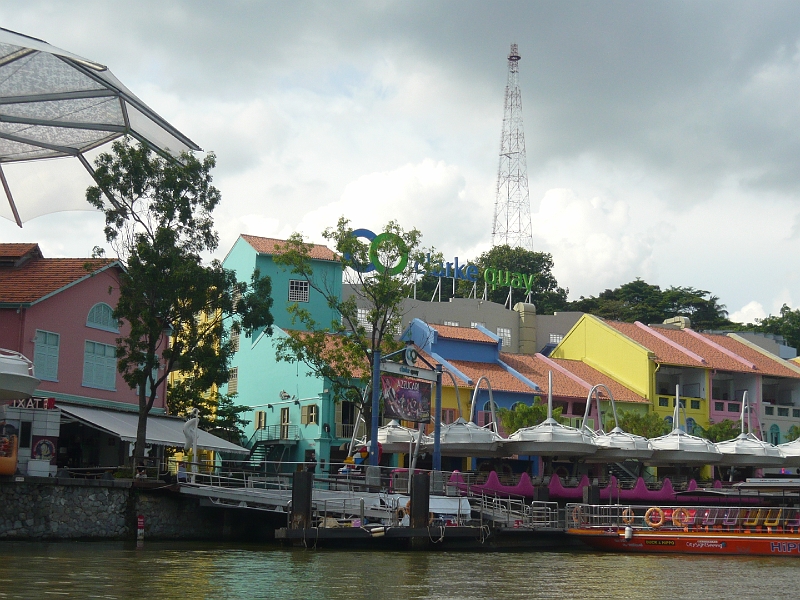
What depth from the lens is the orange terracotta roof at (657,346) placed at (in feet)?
204

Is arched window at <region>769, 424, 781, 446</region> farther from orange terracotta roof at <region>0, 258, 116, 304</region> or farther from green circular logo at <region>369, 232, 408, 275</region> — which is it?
orange terracotta roof at <region>0, 258, 116, 304</region>

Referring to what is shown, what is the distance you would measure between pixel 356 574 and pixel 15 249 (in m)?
24.8

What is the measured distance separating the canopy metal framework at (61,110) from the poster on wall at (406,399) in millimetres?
10345

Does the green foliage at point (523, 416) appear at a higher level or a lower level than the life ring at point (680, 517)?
higher

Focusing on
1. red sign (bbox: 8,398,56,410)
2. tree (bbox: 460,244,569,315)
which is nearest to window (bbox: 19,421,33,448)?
red sign (bbox: 8,398,56,410)

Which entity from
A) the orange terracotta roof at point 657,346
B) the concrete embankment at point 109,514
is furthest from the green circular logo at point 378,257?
the orange terracotta roof at point 657,346

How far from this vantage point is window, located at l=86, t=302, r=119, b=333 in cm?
4306

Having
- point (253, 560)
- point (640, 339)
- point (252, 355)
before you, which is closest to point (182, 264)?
point (253, 560)

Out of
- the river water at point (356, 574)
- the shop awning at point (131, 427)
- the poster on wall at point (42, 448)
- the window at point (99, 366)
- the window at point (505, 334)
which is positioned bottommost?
the river water at point (356, 574)

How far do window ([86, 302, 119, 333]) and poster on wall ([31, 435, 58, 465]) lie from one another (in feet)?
26.9

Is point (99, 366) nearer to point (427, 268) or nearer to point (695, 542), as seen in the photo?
point (427, 268)

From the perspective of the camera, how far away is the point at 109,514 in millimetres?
A: 34938

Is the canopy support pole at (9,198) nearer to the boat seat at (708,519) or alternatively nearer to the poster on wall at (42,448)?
the poster on wall at (42,448)

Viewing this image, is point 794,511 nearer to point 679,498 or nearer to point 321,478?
point 679,498
